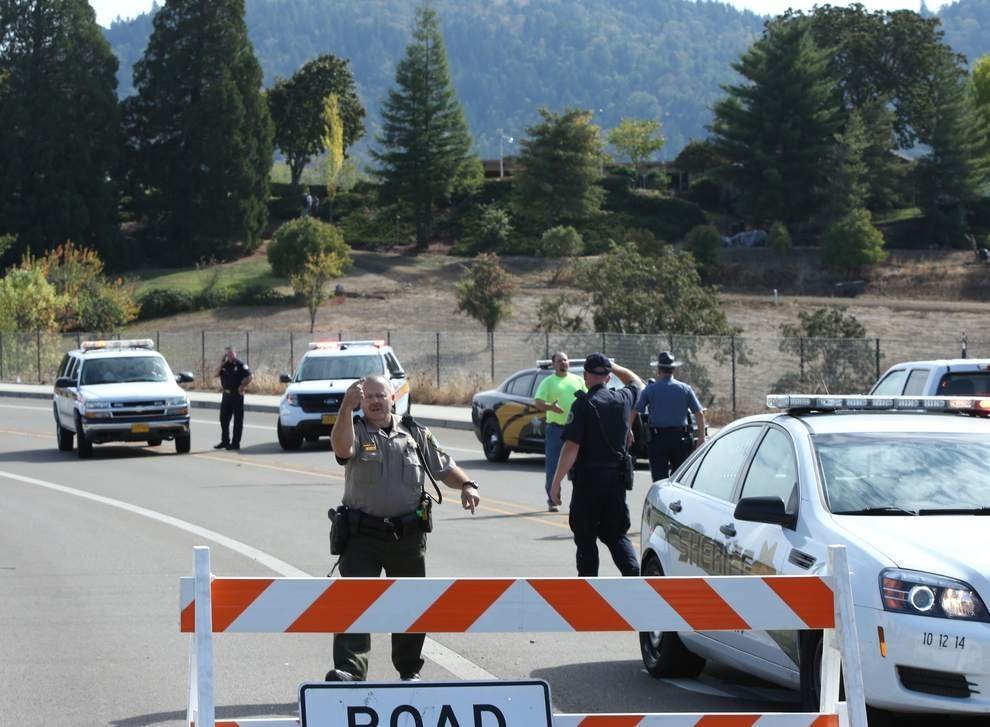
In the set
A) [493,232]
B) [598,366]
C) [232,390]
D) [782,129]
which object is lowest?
[232,390]

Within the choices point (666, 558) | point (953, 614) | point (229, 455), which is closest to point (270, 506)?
point (229, 455)

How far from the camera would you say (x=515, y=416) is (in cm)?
2247

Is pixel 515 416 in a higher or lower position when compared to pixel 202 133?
lower

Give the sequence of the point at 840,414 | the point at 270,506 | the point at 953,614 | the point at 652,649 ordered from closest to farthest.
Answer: the point at 953,614, the point at 840,414, the point at 652,649, the point at 270,506

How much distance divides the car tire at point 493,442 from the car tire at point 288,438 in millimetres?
3720

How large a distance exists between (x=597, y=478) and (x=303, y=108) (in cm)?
9789

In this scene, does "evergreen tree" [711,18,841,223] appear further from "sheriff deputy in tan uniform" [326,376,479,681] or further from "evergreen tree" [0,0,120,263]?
"sheriff deputy in tan uniform" [326,376,479,681]

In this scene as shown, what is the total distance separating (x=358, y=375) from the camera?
25.8 meters

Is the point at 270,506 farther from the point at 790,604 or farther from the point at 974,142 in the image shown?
the point at 974,142

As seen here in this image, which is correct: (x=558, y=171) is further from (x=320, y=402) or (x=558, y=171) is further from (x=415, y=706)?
(x=415, y=706)

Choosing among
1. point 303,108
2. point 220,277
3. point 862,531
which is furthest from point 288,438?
point 303,108

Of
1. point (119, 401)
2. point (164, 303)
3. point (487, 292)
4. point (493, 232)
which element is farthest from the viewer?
point (493, 232)

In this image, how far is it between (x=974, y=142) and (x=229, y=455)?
76.6 m

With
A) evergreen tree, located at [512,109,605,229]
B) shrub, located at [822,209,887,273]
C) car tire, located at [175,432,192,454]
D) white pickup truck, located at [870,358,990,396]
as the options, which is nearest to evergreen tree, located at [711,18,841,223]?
shrub, located at [822,209,887,273]
